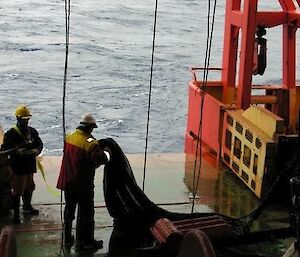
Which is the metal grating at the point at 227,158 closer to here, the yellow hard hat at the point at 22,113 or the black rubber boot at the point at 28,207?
the black rubber boot at the point at 28,207

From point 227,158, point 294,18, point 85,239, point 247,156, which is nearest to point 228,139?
point 227,158

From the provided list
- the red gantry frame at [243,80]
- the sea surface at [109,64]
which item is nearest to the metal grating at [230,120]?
the red gantry frame at [243,80]

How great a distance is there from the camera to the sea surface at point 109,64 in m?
19.5

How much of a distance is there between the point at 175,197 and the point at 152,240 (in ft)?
5.95

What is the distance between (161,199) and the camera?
352 inches

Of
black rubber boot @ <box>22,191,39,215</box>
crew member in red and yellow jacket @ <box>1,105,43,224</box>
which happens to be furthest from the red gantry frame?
crew member in red and yellow jacket @ <box>1,105,43,224</box>

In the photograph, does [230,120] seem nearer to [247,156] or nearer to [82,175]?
[247,156]

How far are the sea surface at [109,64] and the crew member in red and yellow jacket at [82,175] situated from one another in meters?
8.85

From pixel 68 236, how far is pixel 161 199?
2107 millimetres

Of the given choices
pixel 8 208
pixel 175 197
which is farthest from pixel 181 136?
pixel 8 208

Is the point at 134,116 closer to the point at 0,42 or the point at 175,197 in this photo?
the point at 175,197

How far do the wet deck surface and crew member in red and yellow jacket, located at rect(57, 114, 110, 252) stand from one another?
239mm

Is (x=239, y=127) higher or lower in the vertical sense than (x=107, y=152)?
higher

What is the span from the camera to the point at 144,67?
28312 mm
